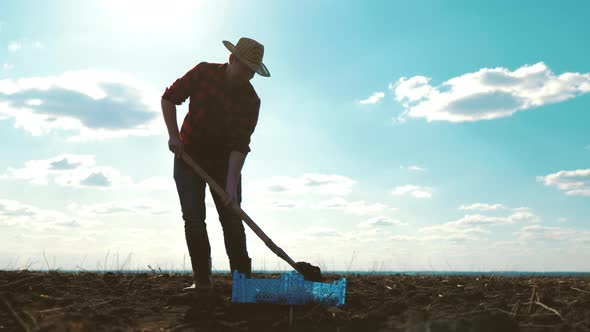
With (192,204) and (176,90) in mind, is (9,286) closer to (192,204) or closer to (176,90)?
(192,204)

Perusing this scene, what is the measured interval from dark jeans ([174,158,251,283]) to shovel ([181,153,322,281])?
0.37 ft

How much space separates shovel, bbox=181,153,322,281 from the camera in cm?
466

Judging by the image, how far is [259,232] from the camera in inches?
187

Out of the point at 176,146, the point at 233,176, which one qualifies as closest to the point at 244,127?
the point at 233,176

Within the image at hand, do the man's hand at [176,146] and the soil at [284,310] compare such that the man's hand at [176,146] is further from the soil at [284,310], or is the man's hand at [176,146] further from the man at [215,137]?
the soil at [284,310]

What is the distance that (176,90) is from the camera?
4.93m

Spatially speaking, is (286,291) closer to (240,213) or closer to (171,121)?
(240,213)

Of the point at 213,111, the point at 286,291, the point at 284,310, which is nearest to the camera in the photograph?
the point at 284,310

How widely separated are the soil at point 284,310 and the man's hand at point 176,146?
124 centimetres

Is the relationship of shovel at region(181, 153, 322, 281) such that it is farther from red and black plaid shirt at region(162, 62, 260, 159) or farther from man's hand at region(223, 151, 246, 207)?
red and black plaid shirt at region(162, 62, 260, 159)

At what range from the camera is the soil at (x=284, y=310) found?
3180 millimetres

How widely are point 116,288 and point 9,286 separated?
3.01ft

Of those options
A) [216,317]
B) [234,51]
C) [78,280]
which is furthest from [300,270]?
[78,280]

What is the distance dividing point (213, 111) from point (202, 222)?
100 centimetres
